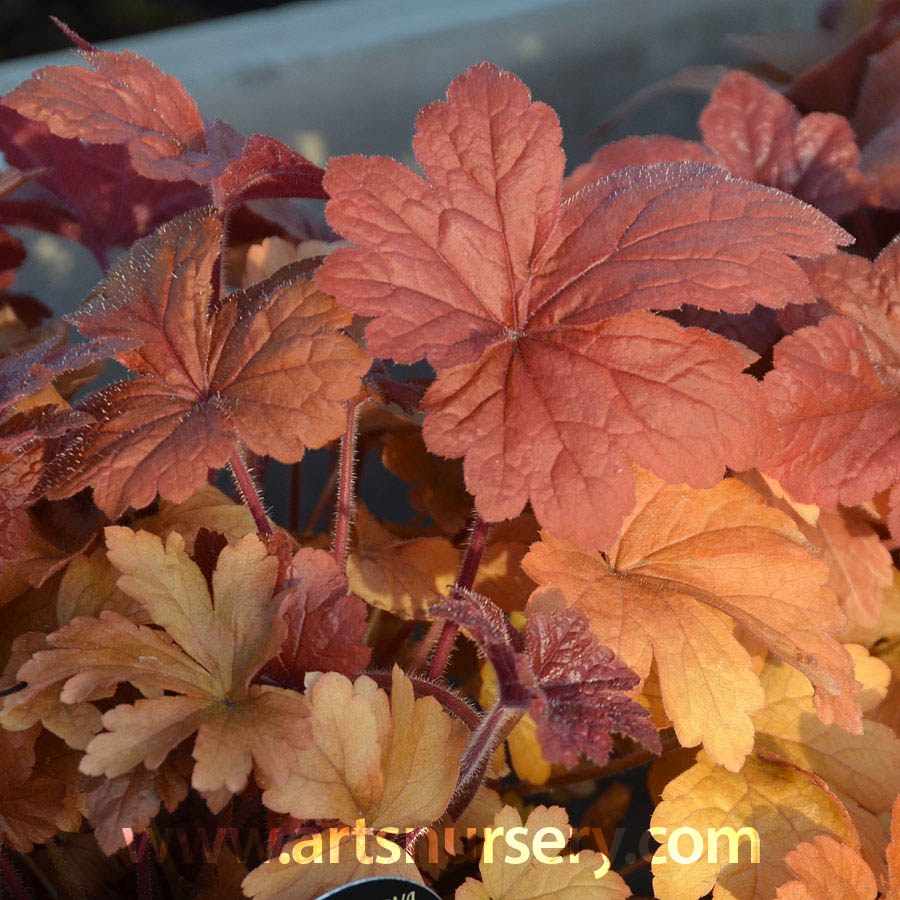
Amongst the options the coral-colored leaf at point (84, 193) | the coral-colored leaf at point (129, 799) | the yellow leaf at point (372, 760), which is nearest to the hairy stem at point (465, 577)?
the yellow leaf at point (372, 760)

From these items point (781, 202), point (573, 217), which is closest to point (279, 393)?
point (573, 217)

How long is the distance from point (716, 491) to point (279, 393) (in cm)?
36

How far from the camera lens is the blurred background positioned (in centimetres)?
170

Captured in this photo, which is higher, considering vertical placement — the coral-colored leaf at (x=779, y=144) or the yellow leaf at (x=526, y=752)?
the coral-colored leaf at (x=779, y=144)

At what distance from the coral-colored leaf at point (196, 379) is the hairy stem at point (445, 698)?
0.62 feet

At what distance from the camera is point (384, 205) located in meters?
0.71

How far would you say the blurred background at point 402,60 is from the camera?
5.57 feet

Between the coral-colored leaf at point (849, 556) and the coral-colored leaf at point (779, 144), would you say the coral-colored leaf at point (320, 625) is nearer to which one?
the coral-colored leaf at point (849, 556)

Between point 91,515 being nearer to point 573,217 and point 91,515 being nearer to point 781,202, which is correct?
point 573,217

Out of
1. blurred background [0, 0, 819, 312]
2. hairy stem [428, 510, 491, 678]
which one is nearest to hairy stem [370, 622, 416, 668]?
hairy stem [428, 510, 491, 678]

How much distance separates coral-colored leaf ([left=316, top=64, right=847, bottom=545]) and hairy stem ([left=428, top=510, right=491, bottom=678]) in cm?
13

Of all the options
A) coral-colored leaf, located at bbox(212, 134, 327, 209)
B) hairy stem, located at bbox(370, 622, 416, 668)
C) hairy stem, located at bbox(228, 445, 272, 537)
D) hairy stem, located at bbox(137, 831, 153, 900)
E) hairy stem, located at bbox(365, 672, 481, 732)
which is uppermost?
coral-colored leaf, located at bbox(212, 134, 327, 209)

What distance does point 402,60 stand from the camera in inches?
69.9

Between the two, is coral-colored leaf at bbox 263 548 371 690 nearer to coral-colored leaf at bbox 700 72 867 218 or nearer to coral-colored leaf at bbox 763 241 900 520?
coral-colored leaf at bbox 763 241 900 520
